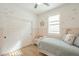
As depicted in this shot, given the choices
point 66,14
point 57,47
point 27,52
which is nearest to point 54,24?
point 66,14

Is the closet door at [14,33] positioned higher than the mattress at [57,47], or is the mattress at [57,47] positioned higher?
the closet door at [14,33]

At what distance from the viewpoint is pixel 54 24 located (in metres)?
1.51

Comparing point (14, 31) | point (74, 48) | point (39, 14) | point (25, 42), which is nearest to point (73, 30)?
point (74, 48)

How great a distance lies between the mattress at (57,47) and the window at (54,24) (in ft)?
0.39

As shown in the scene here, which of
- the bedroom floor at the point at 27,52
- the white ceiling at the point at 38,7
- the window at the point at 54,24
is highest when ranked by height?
the white ceiling at the point at 38,7

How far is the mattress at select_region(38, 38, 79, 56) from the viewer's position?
142 cm

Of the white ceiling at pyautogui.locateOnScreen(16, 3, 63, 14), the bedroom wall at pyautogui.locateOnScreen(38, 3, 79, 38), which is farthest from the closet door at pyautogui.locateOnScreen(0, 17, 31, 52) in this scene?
the bedroom wall at pyautogui.locateOnScreen(38, 3, 79, 38)

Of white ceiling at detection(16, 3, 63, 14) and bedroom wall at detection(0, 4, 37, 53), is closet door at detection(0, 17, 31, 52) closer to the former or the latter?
bedroom wall at detection(0, 4, 37, 53)

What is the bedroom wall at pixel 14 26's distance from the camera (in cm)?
147

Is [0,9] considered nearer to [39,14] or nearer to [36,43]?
[39,14]

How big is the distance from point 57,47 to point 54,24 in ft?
0.99

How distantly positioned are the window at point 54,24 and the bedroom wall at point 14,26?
0.65 feet

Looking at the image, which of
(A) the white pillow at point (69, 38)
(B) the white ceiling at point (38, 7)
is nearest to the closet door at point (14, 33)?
(B) the white ceiling at point (38, 7)

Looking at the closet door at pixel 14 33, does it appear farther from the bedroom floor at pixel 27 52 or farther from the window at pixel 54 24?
the window at pixel 54 24
